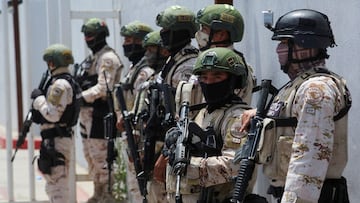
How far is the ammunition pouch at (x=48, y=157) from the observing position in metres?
6.61

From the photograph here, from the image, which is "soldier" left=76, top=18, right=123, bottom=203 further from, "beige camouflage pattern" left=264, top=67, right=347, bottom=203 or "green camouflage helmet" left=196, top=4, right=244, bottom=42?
"beige camouflage pattern" left=264, top=67, right=347, bottom=203

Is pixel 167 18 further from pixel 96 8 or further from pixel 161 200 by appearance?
pixel 96 8

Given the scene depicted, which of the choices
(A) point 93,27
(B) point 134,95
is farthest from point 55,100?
(A) point 93,27

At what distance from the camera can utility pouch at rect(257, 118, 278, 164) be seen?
3098 mm

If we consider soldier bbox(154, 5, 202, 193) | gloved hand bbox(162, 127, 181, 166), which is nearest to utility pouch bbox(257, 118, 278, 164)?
gloved hand bbox(162, 127, 181, 166)

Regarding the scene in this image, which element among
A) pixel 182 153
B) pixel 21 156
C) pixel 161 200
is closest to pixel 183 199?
pixel 182 153

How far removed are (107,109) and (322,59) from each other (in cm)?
482

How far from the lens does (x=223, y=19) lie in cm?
439

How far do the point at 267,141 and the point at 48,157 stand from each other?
12.6 ft

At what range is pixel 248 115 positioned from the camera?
3.35 m

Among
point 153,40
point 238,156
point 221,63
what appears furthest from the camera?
point 153,40

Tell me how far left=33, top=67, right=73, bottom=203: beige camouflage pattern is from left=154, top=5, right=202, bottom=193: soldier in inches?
61.7

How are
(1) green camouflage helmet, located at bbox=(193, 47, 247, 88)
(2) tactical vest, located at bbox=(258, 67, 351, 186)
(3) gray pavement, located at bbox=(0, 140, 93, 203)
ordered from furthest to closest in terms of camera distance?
(3) gray pavement, located at bbox=(0, 140, 93, 203)
(1) green camouflage helmet, located at bbox=(193, 47, 247, 88)
(2) tactical vest, located at bbox=(258, 67, 351, 186)

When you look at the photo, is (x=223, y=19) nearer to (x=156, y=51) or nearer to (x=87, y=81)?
(x=156, y=51)
